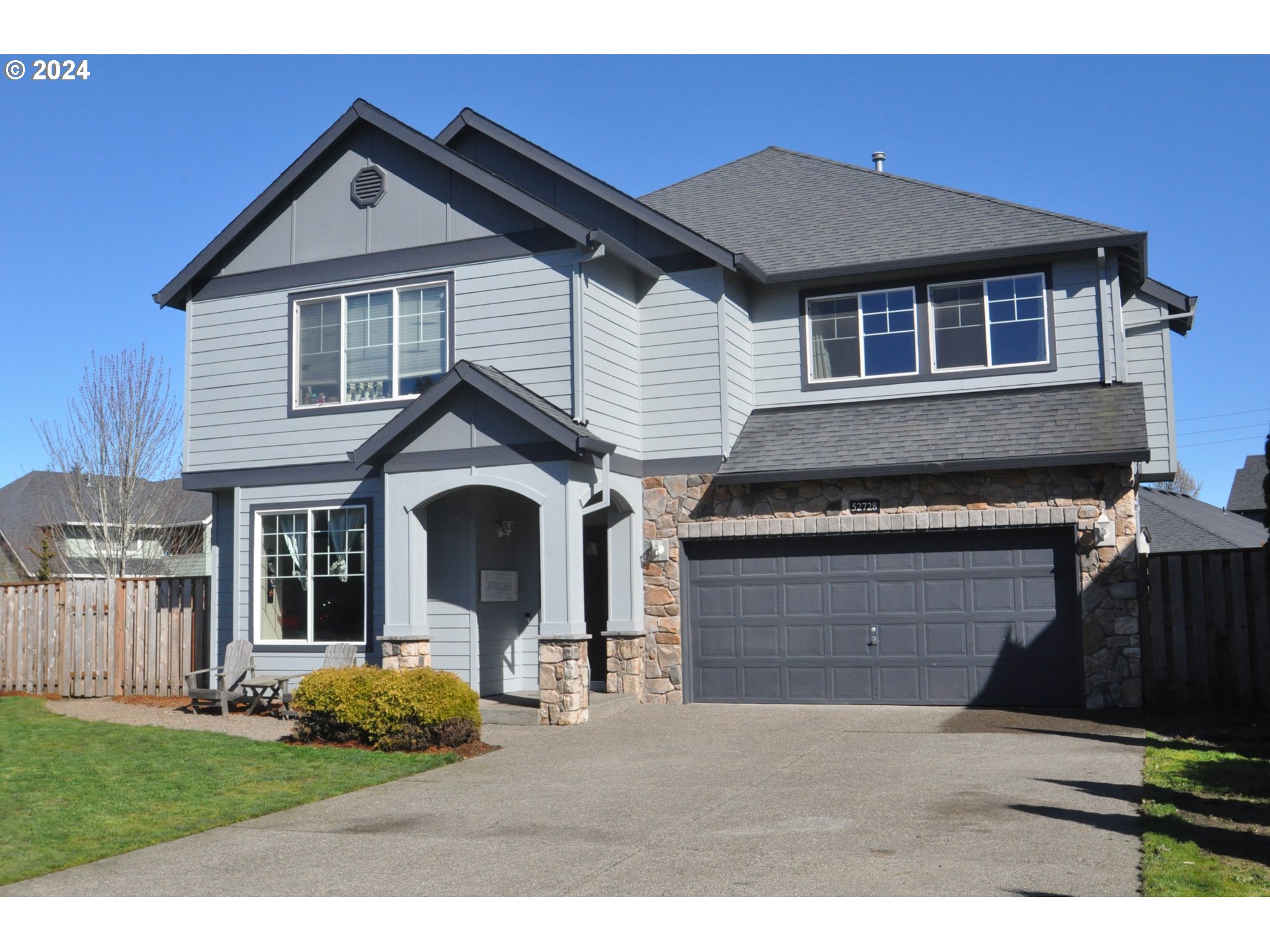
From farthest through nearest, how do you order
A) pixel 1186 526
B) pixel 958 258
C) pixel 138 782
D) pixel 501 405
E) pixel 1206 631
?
pixel 1186 526, pixel 958 258, pixel 501 405, pixel 1206 631, pixel 138 782

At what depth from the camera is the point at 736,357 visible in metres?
16.7

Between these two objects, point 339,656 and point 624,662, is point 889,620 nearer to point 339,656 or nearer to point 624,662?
point 624,662

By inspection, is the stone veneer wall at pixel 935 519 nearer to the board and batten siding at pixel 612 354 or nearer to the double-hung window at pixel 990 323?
the board and batten siding at pixel 612 354

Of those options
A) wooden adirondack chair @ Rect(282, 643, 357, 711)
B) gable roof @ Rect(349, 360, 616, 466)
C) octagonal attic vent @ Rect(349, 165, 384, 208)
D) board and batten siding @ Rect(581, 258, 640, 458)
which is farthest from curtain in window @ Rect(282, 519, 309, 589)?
board and batten siding @ Rect(581, 258, 640, 458)

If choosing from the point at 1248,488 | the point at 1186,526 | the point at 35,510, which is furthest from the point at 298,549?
the point at 1248,488

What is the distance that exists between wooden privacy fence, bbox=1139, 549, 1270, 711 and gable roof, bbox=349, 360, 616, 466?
6857 mm

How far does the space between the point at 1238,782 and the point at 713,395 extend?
858 cm

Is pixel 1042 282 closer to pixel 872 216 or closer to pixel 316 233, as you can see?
pixel 872 216

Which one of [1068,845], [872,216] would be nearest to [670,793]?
[1068,845]

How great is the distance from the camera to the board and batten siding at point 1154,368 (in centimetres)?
1667

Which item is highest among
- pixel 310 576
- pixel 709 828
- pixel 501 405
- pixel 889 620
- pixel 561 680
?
pixel 501 405

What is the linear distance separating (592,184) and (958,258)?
5.13 meters

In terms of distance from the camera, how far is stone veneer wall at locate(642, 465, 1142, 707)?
14.5 metres

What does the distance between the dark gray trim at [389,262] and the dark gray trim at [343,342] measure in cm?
13
